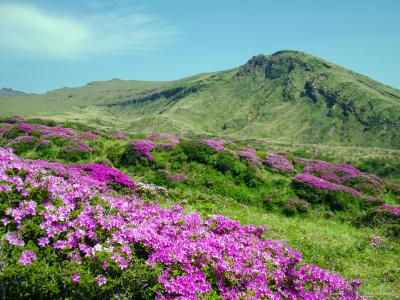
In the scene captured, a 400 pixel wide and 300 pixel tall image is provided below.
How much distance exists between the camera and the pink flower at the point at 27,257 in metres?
4.75

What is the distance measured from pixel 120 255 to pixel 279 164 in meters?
19.1

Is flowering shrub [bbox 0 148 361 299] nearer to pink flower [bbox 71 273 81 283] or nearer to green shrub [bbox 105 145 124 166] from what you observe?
pink flower [bbox 71 273 81 283]

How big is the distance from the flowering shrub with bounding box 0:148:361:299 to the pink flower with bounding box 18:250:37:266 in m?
0.01

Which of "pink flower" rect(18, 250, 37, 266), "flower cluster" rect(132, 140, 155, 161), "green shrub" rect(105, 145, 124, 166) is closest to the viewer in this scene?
"pink flower" rect(18, 250, 37, 266)

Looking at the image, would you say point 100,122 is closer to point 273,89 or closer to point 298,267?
point 273,89

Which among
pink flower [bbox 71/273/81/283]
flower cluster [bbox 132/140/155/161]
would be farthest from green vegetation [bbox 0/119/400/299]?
pink flower [bbox 71/273/81/283]

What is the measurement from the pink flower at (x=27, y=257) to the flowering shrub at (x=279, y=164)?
62.4 feet

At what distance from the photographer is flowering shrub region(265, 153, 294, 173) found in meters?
22.8

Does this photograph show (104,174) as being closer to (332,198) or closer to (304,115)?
(332,198)

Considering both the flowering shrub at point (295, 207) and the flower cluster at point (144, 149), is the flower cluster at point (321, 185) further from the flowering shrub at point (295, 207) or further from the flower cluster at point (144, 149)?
the flower cluster at point (144, 149)

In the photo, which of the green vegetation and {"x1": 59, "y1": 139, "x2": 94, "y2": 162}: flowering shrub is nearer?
the green vegetation

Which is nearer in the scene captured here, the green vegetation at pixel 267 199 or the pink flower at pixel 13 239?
the pink flower at pixel 13 239

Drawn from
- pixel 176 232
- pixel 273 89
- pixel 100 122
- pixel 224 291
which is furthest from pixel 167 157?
pixel 273 89

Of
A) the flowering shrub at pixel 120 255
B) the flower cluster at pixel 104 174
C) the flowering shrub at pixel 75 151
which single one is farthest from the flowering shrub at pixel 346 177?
the flowering shrub at pixel 120 255
